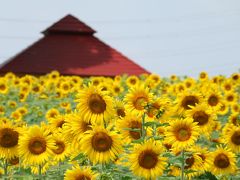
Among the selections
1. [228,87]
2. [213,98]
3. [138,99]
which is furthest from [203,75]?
[138,99]

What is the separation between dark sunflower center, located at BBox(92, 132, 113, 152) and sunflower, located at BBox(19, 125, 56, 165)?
2.62ft

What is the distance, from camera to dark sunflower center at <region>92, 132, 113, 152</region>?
20.9ft

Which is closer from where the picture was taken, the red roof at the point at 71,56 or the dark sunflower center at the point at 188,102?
the dark sunflower center at the point at 188,102

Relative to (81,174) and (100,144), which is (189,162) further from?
(81,174)

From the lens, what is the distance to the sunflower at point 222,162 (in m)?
8.05

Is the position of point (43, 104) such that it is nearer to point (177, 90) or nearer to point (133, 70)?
point (177, 90)

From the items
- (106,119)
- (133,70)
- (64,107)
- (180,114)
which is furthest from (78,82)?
(133,70)

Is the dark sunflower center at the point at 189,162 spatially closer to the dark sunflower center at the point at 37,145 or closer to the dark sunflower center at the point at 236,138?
the dark sunflower center at the point at 236,138

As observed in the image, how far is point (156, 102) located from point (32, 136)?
143 centimetres

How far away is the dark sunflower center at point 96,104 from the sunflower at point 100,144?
0.31m

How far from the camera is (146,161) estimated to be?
641cm

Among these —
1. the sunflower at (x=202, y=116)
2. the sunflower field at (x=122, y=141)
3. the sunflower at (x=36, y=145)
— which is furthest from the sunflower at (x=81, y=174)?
the sunflower at (x=202, y=116)

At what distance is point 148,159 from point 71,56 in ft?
121

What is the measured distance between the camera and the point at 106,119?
668 cm
